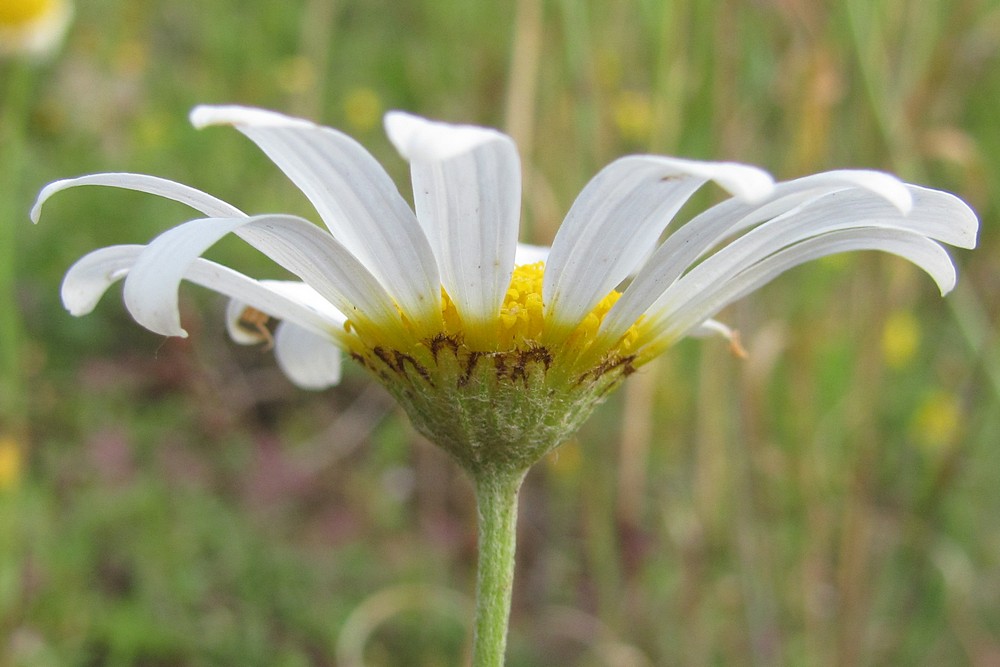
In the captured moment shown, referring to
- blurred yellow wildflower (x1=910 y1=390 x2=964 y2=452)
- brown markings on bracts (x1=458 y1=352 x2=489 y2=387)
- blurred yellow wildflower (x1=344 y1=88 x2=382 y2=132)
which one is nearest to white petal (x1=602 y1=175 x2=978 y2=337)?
brown markings on bracts (x1=458 y1=352 x2=489 y2=387)

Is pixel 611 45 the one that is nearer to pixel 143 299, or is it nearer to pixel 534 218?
pixel 534 218

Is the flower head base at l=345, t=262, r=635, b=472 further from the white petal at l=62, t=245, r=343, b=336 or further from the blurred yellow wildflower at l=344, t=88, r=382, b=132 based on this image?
the blurred yellow wildflower at l=344, t=88, r=382, b=132

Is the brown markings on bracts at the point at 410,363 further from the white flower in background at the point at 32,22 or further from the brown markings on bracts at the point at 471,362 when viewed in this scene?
the white flower in background at the point at 32,22

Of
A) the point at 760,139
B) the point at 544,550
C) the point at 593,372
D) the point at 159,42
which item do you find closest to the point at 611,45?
the point at 760,139

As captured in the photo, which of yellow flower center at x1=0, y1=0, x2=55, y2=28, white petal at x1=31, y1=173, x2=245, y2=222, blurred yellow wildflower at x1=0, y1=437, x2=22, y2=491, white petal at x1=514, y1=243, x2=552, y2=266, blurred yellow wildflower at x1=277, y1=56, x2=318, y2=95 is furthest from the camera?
blurred yellow wildflower at x1=277, y1=56, x2=318, y2=95

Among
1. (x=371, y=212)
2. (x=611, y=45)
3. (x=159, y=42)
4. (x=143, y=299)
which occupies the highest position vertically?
(x=159, y=42)

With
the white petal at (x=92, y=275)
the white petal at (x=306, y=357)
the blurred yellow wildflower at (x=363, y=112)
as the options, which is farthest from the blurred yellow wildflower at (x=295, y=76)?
the white petal at (x=92, y=275)

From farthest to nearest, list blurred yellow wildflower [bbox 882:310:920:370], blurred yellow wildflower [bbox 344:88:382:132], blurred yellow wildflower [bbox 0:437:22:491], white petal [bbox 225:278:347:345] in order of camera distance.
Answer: blurred yellow wildflower [bbox 344:88:382:132] < blurred yellow wildflower [bbox 882:310:920:370] < blurred yellow wildflower [bbox 0:437:22:491] < white petal [bbox 225:278:347:345]
